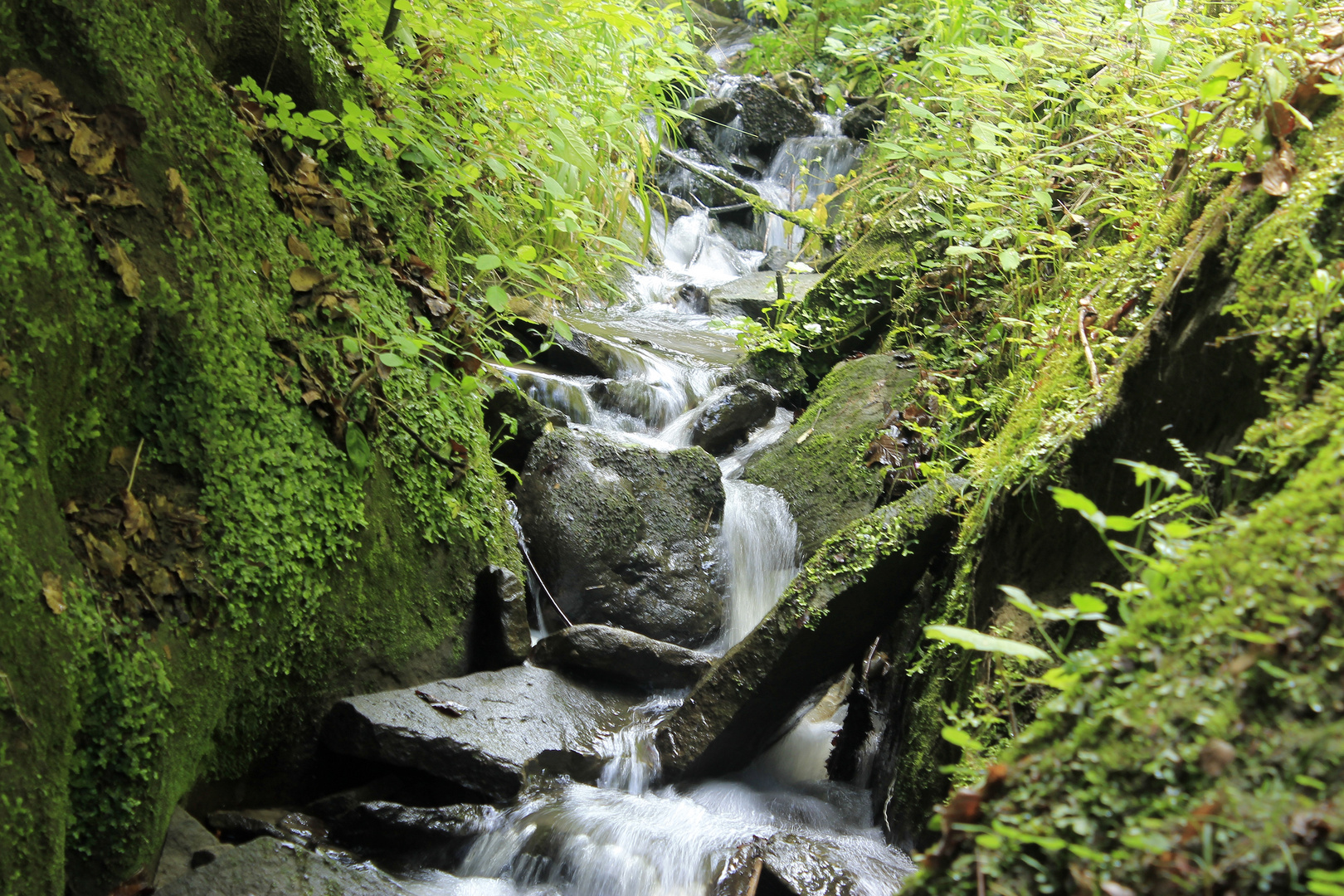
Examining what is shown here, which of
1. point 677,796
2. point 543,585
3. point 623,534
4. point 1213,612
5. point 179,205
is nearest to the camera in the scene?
point 1213,612

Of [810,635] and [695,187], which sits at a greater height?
[695,187]

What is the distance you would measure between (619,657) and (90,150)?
3.07 m

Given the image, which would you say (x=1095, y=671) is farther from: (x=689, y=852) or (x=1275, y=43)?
(x=689, y=852)

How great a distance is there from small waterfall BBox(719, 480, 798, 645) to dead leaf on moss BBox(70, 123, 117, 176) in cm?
382

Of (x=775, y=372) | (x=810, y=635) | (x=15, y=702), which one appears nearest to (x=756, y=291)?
(x=775, y=372)

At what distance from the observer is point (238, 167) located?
3152 mm

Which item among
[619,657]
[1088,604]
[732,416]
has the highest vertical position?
[1088,604]

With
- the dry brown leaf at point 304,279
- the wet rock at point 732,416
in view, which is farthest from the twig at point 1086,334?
the wet rock at point 732,416

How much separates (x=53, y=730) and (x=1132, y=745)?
2.40 meters

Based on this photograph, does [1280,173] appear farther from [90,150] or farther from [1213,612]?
[90,150]

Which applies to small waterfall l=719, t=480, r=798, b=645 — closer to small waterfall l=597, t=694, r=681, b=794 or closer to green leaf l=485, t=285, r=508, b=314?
small waterfall l=597, t=694, r=681, b=794

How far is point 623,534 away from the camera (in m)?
5.01

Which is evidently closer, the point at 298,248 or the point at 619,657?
the point at 298,248

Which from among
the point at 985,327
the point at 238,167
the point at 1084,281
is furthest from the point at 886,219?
the point at 238,167
